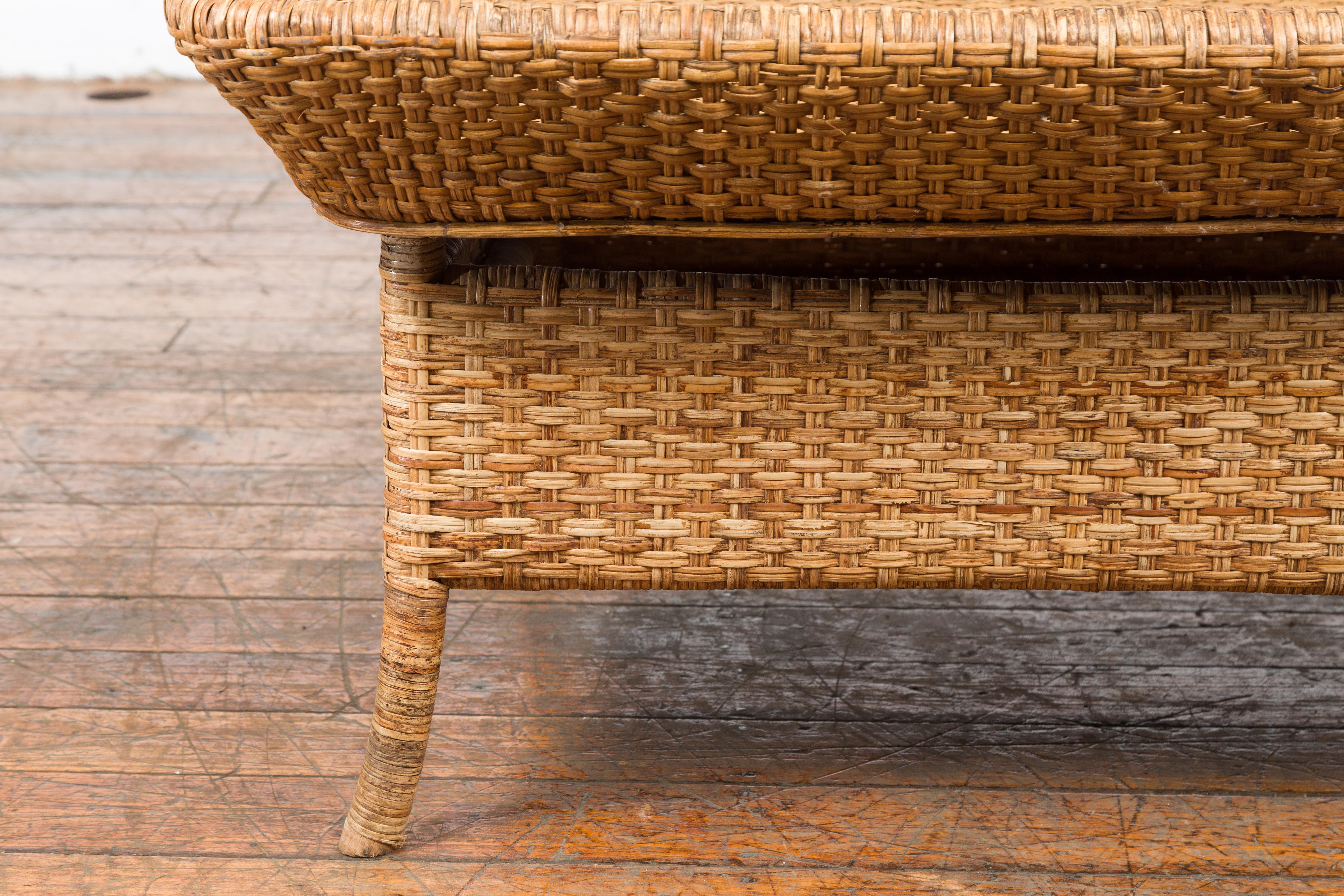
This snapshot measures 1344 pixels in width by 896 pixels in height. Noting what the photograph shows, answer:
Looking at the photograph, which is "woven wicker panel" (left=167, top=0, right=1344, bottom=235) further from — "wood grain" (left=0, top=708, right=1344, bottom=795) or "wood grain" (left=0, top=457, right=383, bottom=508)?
"wood grain" (left=0, top=457, right=383, bottom=508)

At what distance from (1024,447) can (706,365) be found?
215mm

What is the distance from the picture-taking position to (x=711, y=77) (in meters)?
0.65

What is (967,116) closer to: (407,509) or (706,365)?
(706,365)

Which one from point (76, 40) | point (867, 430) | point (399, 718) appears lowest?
point (399, 718)

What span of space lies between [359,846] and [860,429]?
47cm

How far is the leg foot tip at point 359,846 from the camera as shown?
93cm

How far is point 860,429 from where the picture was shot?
2.73 ft

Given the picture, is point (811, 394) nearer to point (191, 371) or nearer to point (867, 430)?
point (867, 430)

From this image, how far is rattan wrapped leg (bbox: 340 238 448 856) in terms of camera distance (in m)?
0.83

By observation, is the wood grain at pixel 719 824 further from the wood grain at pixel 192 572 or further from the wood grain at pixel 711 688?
the wood grain at pixel 192 572

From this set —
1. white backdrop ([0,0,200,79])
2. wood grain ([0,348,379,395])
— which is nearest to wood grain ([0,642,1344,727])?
wood grain ([0,348,379,395])

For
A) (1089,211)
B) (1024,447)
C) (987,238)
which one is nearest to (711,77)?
(1089,211)

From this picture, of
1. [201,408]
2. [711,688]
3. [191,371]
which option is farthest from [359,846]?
[191,371]

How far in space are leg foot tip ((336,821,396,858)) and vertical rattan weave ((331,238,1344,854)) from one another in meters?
0.22
